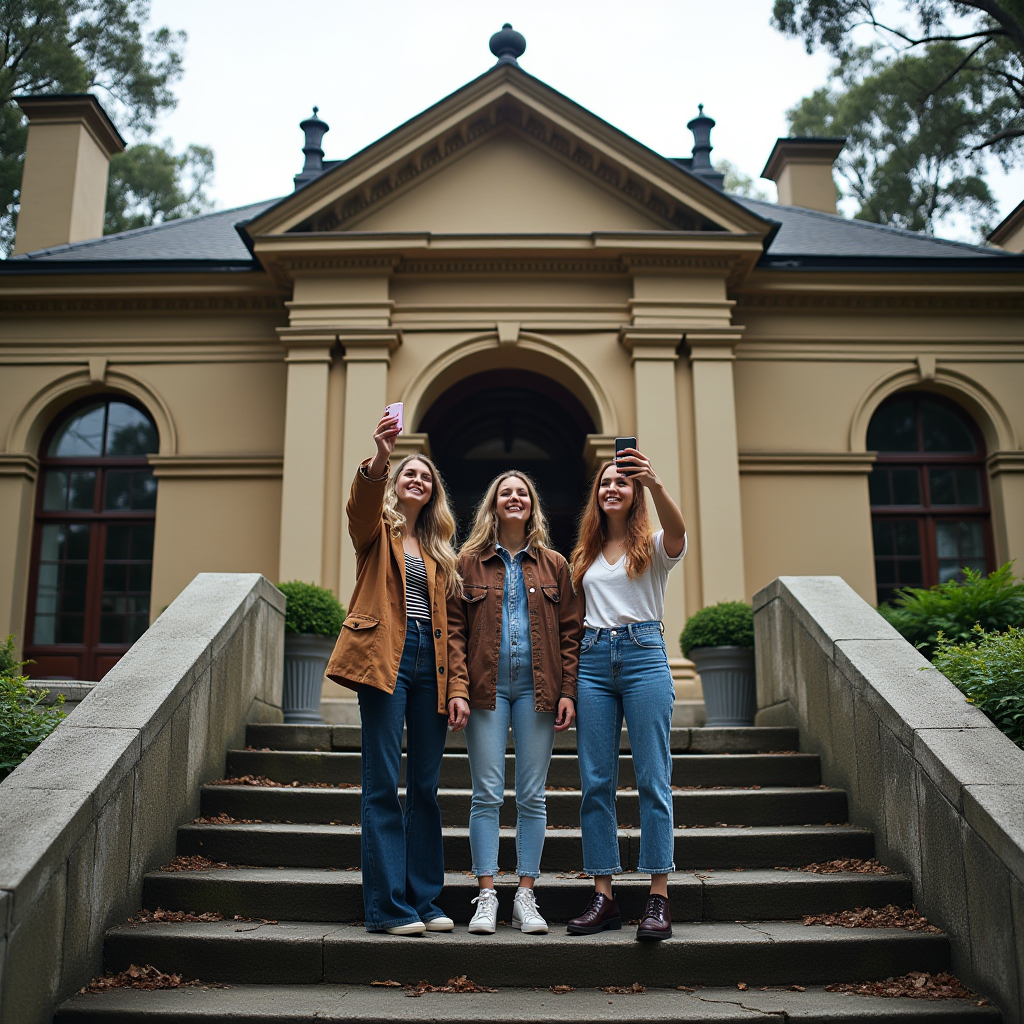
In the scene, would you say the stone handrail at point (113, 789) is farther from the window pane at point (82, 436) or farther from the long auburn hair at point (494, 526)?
the window pane at point (82, 436)

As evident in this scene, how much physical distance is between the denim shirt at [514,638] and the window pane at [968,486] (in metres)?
9.66

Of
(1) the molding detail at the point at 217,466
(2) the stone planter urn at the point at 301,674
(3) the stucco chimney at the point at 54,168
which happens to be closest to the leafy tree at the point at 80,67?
(3) the stucco chimney at the point at 54,168

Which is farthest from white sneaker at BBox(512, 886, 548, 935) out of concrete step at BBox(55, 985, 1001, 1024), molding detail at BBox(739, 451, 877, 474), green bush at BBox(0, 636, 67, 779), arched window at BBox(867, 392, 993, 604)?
arched window at BBox(867, 392, 993, 604)

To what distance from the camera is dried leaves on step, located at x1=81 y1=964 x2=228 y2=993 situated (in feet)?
11.9

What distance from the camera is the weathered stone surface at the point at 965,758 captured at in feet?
12.4

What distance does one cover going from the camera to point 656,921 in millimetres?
3723

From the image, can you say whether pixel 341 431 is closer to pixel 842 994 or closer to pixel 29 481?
pixel 29 481

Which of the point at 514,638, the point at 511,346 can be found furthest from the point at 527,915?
the point at 511,346

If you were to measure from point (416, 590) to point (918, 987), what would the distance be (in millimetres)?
2370

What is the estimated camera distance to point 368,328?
1117cm

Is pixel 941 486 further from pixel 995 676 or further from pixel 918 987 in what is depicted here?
pixel 918 987

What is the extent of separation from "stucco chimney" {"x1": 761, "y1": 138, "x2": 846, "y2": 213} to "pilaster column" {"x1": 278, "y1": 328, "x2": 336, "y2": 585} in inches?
364

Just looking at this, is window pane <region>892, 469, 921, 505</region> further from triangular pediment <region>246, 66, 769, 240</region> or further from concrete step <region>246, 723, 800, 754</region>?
concrete step <region>246, 723, 800, 754</region>

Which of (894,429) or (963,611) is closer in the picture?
(963,611)
